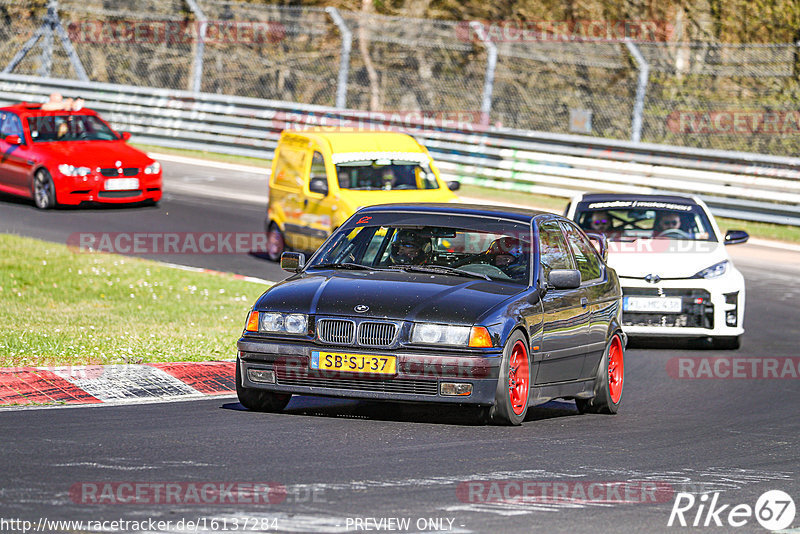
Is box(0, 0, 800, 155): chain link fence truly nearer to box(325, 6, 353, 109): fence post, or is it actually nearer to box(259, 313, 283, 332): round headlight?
box(325, 6, 353, 109): fence post

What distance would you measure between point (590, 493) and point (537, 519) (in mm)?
700

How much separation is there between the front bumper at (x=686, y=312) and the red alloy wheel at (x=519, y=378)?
4961 mm

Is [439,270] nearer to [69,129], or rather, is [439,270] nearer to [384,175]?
[384,175]

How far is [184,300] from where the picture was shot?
14.9 metres

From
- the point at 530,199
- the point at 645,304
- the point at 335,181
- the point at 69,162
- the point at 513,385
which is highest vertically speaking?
the point at 513,385

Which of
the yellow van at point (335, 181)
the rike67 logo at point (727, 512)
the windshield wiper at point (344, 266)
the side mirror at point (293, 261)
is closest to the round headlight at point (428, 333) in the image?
the windshield wiper at point (344, 266)

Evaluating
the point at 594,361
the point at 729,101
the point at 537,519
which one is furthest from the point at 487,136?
the point at 537,519

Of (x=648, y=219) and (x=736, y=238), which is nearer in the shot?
(x=736, y=238)

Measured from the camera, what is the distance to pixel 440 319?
27.4 ft

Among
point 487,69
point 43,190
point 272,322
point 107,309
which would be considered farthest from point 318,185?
point 487,69

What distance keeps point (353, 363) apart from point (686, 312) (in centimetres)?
618

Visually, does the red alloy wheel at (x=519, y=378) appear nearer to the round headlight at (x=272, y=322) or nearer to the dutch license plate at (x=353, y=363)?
the dutch license plate at (x=353, y=363)

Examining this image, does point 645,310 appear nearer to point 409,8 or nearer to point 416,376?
point 416,376

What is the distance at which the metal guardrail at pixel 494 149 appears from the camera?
23.4 m
